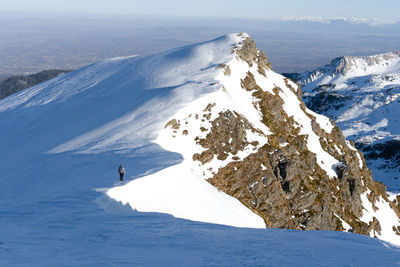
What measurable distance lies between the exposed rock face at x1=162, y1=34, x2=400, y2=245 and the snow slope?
272 centimetres

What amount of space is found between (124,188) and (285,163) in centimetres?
2855

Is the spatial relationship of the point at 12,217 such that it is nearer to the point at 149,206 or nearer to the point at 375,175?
the point at 149,206

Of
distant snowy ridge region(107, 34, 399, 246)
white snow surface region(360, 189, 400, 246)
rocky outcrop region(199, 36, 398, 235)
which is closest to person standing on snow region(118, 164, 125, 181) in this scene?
distant snowy ridge region(107, 34, 399, 246)

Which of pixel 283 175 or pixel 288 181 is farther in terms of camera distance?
pixel 288 181

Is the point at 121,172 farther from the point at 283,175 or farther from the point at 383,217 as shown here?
the point at 383,217

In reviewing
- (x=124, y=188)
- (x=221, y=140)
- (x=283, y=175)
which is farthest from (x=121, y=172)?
(x=283, y=175)

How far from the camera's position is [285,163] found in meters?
44.1

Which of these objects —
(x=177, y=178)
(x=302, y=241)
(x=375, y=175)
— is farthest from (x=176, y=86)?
(x=375, y=175)

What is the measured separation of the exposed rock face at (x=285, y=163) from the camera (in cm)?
3728

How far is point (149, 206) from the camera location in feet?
71.4

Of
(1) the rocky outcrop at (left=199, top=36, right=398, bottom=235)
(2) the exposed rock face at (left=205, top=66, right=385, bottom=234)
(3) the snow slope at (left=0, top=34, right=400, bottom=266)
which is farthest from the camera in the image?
(2) the exposed rock face at (left=205, top=66, right=385, bottom=234)

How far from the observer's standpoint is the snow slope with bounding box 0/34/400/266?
43.4ft

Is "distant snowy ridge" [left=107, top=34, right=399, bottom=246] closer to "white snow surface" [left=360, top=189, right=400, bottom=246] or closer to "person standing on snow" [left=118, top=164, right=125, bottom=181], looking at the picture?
"white snow surface" [left=360, top=189, right=400, bottom=246]

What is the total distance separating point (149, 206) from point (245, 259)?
10.7m
